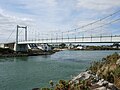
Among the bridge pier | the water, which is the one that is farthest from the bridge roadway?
the bridge pier

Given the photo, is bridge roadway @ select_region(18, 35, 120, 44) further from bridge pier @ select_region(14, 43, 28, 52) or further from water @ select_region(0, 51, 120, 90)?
bridge pier @ select_region(14, 43, 28, 52)

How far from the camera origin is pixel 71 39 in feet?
169

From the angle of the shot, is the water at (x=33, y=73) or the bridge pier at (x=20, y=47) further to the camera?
the bridge pier at (x=20, y=47)

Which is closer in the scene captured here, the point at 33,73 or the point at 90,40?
the point at 33,73

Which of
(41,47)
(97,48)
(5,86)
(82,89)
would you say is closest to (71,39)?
(5,86)

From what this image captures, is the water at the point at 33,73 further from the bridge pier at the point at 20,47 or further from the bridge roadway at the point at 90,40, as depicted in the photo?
the bridge pier at the point at 20,47

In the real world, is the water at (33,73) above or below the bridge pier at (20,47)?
below

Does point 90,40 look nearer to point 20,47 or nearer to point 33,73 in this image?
point 33,73

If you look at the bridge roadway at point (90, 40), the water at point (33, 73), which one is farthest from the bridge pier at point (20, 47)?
the water at point (33, 73)

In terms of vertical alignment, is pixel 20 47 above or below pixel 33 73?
above

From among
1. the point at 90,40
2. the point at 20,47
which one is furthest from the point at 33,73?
the point at 20,47

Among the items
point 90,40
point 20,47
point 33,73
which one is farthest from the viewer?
point 20,47

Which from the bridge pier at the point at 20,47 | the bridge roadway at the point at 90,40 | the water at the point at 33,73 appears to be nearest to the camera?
the water at the point at 33,73

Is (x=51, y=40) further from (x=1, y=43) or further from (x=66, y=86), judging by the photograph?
(x=66, y=86)
